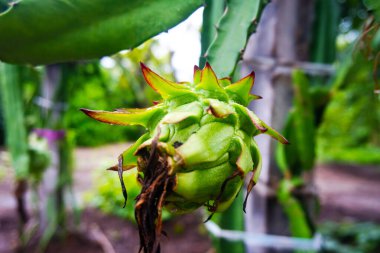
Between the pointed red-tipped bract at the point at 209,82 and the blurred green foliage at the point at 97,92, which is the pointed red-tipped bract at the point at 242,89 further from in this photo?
the blurred green foliage at the point at 97,92

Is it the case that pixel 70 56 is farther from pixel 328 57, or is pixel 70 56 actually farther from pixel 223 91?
pixel 328 57

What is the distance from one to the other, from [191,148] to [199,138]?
0.02 metres

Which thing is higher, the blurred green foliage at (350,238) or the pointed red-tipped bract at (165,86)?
the pointed red-tipped bract at (165,86)

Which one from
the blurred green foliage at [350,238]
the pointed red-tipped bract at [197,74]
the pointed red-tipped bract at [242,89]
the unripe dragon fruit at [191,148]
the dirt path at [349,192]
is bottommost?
the dirt path at [349,192]

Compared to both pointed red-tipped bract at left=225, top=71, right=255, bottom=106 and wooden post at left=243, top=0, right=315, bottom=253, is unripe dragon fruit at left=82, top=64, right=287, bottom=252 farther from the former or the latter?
wooden post at left=243, top=0, right=315, bottom=253

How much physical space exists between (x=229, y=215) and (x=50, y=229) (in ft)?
4.64

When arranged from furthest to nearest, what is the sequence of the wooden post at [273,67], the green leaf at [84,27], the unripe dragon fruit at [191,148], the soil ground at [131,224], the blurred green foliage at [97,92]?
the soil ground at [131,224] → the blurred green foliage at [97,92] → the wooden post at [273,67] → the green leaf at [84,27] → the unripe dragon fruit at [191,148]

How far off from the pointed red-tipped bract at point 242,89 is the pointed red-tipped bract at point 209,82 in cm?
1

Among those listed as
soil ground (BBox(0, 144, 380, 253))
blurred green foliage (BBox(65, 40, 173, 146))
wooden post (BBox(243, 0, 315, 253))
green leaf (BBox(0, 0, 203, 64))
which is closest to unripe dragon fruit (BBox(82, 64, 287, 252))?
green leaf (BBox(0, 0, 203, 64))

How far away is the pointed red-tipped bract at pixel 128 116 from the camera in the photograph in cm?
35

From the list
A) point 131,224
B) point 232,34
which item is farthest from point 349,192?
point 232,34

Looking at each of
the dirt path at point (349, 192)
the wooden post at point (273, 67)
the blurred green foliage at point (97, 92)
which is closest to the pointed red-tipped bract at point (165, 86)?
the wooden post at point (273, 67)

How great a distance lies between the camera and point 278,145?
0.97 meters

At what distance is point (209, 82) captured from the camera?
38 cm
